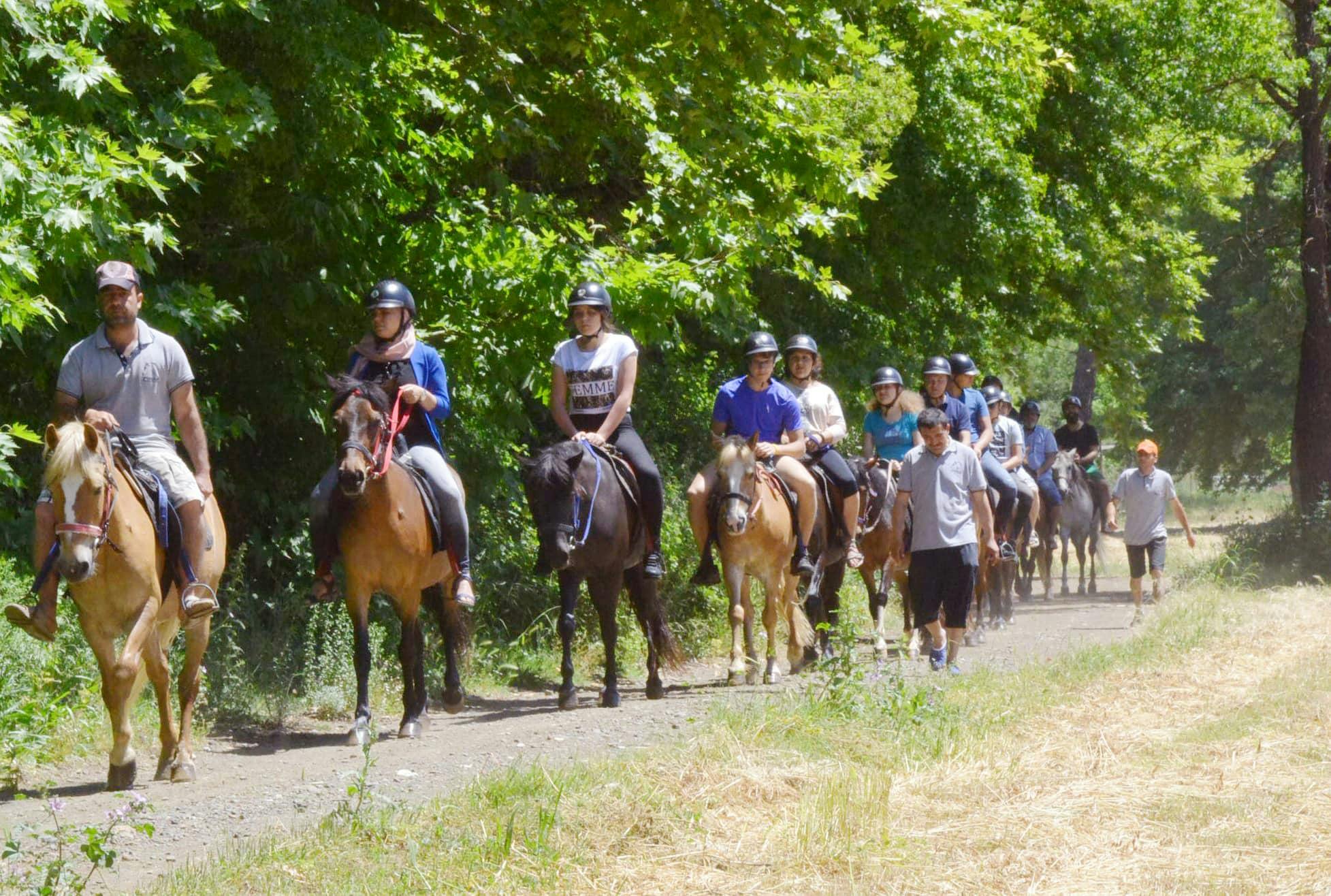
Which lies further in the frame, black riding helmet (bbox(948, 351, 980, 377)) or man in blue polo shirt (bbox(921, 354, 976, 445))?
black riding helmet (bbox(948, 351, 980, 377))

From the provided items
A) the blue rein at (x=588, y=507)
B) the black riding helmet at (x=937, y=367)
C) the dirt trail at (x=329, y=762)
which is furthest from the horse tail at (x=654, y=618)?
the black riding helmet at (x=937, y=367)

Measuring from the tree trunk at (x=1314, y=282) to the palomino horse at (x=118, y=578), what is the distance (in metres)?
19.7

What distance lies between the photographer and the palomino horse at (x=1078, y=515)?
81.1ft

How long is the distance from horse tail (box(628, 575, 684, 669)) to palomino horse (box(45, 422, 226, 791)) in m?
3.88

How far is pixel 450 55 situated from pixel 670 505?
5.84 m

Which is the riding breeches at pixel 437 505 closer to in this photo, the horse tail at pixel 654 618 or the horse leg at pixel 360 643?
the horse leg at pixel 360 643

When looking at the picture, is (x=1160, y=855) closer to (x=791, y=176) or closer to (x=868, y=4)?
(x=868, y=4)

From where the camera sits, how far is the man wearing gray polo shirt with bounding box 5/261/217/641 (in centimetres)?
843

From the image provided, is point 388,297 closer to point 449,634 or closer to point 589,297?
point 589,297

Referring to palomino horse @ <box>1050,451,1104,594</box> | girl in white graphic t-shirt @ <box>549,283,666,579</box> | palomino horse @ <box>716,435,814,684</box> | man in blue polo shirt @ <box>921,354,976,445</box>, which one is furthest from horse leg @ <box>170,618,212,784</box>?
palomino horse @ <box>1050,451,1104,594</box>

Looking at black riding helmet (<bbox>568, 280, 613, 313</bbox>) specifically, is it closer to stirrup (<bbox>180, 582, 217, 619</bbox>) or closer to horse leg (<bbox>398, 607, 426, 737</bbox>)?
horse leg (<bbox>398, 607, 426, 737</bbox>)

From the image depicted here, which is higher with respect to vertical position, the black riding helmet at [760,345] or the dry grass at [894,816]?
the black riding helmet at [760,345]

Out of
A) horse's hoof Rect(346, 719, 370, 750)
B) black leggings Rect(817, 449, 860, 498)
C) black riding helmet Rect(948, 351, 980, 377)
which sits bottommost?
horse's hoof Rect(346, 719, 370, 750)

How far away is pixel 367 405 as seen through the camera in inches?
Result: 384
